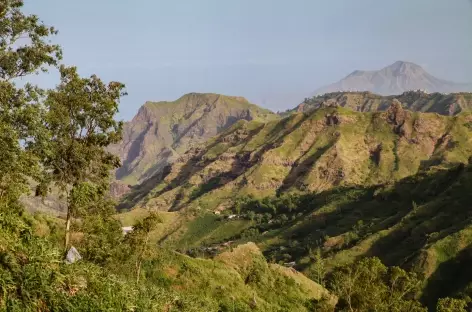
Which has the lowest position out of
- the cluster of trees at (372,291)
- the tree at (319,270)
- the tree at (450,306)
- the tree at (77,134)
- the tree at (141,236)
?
the tree at (319,270)

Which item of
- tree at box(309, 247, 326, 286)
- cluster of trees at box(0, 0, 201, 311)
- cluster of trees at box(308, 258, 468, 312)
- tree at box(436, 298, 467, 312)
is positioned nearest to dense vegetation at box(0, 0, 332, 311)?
cluster of trees at box(0, 0, 201, 311)

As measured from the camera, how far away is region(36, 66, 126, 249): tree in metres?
28.6

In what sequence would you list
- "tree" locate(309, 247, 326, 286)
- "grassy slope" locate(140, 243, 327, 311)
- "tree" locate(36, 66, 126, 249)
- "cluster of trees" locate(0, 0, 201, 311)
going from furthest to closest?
"tree" locate(309, 247, 326, 286) < "grassy slope" locate(140, 243, 327, 311) < "tree" locate(36, 66, 126, 249) < "cluster of trees" locate(0, 0, 201, 311)

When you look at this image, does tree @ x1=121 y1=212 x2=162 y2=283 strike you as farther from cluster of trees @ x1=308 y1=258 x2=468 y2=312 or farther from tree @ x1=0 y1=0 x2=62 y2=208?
cluster of trees @ x1=308 y1=258 x2=468 y2=312

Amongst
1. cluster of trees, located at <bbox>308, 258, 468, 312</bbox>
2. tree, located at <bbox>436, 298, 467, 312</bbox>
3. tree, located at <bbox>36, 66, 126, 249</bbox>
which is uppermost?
tree, located at <bbox>36, 66, 126, 249</bbox>

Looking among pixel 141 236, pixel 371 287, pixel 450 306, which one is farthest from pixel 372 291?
pixel 141 236

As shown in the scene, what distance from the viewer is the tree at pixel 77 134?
28.6 metres

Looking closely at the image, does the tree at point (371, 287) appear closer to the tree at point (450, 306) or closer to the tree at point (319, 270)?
the tree at point (450, 306)

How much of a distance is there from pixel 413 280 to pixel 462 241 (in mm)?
111117

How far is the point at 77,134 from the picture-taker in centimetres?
2992

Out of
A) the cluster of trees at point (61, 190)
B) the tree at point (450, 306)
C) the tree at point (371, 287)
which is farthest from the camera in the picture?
the tree at point (450, 306)

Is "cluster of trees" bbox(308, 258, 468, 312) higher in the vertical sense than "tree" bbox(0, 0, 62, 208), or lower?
lower

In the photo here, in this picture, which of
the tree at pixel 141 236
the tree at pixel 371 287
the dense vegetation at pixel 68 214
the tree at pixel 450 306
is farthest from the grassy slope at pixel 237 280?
the tree at pixel 450 306

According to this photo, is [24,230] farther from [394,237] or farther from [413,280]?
[394,237]
